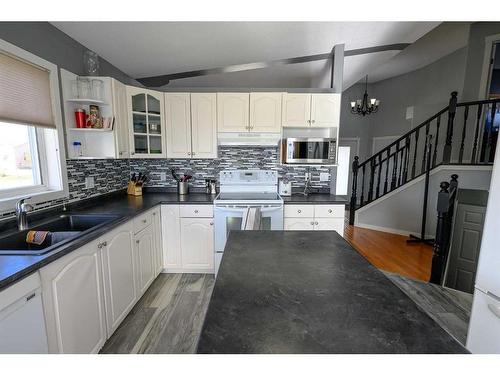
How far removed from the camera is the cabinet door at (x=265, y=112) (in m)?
2.57

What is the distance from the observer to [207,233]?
8.36 feet

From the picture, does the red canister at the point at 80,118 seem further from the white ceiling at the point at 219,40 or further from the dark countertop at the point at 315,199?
the dark countertop at the point at 315,199

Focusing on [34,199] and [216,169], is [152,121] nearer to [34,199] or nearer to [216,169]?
[216,169]

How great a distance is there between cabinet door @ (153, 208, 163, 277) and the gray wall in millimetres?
1481

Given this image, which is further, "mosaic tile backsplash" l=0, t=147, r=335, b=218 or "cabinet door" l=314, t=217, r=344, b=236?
"mosaic tile backsplash" l=0, t=147, r=335, b=218

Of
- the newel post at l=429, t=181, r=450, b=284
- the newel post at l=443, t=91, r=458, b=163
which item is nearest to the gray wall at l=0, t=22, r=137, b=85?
the newel post at l=429, t=181, r=450, b=284

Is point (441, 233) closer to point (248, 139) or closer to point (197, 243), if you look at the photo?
point (248, 139)

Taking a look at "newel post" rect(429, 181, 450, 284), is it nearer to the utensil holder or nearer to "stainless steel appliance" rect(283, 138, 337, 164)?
"stainless steel appliance" rect(283, 138, 337, 164)

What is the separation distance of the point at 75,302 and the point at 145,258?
35.5 inches

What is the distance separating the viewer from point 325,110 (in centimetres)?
257

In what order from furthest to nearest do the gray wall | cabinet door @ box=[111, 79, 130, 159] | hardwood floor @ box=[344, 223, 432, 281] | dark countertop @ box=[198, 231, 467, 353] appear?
1. hardwood floor @ box=[344, 223, 432, 281]
2. cabinet door @ box=[111, 79, 130, 159]
3. the gray wall
4. dark countertop @ box=[198, 231, 467, 353]

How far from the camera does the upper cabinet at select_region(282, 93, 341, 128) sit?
2.56 meters

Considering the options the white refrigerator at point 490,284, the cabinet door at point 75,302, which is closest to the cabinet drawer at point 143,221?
the cabinet door at point 75,302

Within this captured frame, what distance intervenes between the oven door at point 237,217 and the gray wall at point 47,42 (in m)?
1.81
